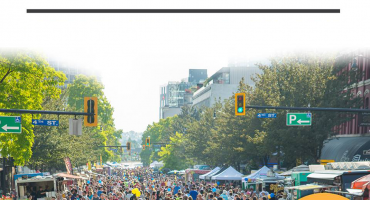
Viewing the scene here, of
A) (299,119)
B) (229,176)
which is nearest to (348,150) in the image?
(299,119)

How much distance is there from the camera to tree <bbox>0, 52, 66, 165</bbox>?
2955cm

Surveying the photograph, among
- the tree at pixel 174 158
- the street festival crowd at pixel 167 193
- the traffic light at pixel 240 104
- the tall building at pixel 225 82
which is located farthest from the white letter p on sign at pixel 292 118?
the tall building at pixel 225 82

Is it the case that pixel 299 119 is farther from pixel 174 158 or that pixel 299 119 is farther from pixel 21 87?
pixel 174 158

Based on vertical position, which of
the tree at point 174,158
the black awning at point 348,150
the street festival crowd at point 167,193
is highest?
the black awning at point 348,150

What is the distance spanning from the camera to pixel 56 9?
11.3 meters

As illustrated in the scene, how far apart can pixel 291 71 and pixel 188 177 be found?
3497cm

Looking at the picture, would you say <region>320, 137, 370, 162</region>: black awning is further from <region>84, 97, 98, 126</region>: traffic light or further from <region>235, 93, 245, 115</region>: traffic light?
<region>84, 97, 98, 126</region>: traffic light

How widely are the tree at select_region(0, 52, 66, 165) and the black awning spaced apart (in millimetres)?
18806

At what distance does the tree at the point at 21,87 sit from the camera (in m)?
29.5

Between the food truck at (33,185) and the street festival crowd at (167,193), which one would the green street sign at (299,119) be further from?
the food truck at (33,185)

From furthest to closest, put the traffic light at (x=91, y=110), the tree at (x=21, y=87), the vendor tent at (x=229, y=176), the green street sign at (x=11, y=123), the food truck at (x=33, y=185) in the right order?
the vendor tent at (x=229, y=176) < the food truck at (x=33, y=185) < the tree at (x=21, y=87) < the green street sign at (x=11, y=123) < the traffic light at (x=91, y=110)

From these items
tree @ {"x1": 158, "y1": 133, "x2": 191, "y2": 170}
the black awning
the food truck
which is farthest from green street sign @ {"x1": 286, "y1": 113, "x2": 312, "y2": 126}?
tree @ {"x1": 158, "y1": 133, "x2": 191, "y2": 170}

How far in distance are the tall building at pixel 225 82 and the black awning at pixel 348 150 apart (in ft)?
258

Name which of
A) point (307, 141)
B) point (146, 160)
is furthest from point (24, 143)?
point (146, 160)
